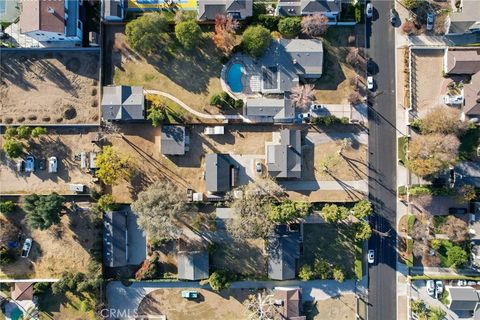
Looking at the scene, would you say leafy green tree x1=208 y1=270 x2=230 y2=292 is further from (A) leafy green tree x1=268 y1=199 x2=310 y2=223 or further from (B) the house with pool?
(B) the house with pool

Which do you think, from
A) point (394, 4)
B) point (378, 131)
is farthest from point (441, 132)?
point (394, 4)

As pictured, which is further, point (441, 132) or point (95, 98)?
point (95, 98)

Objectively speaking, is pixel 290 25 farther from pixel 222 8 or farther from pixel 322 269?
pixel 322 269

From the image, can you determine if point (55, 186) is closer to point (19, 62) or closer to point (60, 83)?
point (60, 83)

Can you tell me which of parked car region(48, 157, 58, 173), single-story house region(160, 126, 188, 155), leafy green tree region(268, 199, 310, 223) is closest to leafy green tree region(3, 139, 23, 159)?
parked car region(48, 157, 58, 173)

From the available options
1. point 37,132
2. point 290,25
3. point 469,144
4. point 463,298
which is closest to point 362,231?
point 463,298

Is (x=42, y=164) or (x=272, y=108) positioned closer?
(x=272, y=108)
